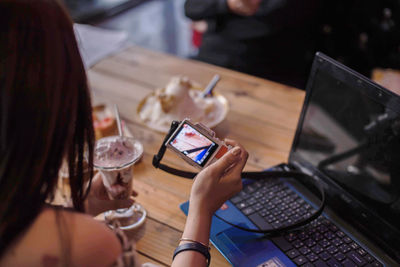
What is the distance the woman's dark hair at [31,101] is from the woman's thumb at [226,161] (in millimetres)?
289

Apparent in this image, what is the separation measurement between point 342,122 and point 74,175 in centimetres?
63

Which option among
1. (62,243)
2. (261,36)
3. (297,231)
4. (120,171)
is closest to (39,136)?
(62,243)

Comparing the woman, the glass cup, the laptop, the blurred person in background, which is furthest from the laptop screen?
the blurred person in background

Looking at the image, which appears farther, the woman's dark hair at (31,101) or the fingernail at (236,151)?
the fingernail at (236,151)

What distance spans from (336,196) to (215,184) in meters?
0.30

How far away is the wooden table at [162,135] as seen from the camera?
2.54 feet

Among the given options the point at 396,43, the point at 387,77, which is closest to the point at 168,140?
the point at 387,77

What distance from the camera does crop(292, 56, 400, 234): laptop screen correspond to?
70 centimetres

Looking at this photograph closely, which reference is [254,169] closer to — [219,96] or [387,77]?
[219,96]

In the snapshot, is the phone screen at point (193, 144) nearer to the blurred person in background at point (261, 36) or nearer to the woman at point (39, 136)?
the woman at point (39, 136)

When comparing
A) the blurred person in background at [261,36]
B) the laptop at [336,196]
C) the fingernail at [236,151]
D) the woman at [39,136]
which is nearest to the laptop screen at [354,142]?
the laptop at [336,196]

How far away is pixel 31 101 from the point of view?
18.5 inches

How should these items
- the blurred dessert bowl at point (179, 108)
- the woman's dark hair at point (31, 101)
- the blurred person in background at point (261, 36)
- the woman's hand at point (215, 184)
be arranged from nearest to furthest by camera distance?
the woman's dark hair at point (31, 101), the woman's hand at point (215, 184), the blurred dessert bowl at point (179, 108), the blurred person in background at point (261, 36)

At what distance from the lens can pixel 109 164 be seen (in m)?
0.77
